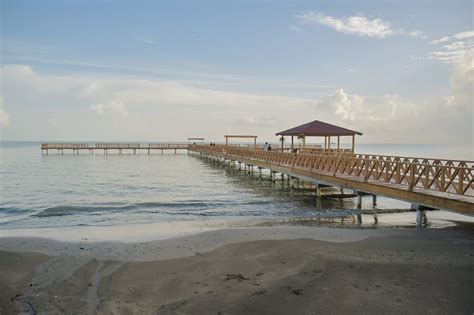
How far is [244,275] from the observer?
263 inches

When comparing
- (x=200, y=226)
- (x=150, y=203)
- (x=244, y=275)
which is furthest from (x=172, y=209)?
(x=244, y=275)

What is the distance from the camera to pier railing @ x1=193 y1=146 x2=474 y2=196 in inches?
408

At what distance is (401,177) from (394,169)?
41 cm

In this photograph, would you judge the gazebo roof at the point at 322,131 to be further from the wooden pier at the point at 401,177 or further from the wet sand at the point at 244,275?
the wet sand at the point at 244,275

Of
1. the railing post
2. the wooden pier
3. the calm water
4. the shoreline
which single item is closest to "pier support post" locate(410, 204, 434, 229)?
the wooden pier

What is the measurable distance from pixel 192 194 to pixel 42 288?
1393 cm

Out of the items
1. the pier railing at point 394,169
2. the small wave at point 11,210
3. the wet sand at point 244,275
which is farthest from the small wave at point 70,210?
the pier railing at point 394,169

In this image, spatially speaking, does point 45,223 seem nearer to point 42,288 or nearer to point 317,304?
point 42,288

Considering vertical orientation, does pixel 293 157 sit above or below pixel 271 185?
above

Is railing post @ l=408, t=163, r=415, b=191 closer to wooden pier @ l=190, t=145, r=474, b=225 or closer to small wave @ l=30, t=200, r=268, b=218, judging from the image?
wooden pier @ l=190, t=145, r=474, b=225

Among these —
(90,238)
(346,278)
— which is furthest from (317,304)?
(90,238)

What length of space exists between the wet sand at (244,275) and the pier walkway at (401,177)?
43.2 inches

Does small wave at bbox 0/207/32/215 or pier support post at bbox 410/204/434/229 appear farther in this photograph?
small wave at bbox 0/207/32/215

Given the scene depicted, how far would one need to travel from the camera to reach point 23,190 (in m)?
21.4
